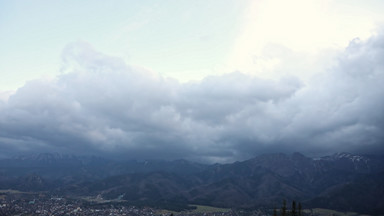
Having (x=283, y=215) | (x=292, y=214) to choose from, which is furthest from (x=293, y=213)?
(x=283, y=215)

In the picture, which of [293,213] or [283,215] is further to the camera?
[283,215]

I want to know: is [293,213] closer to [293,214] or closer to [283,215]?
[293,214]

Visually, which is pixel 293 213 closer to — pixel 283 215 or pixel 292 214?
pixel 292 214
